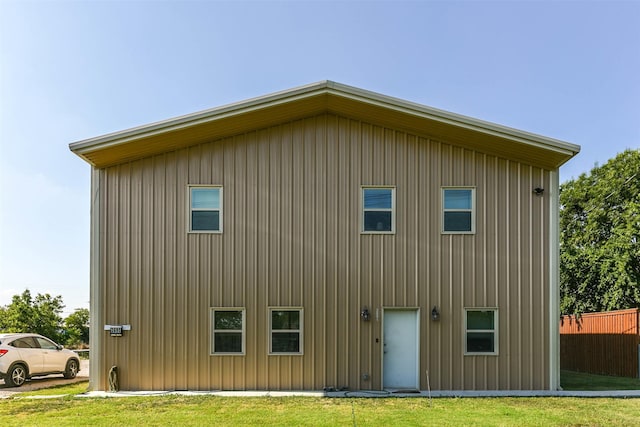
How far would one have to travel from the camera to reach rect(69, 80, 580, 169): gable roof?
10.3 metres

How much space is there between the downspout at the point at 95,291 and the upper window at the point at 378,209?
232 inches

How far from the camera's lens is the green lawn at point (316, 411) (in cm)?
771

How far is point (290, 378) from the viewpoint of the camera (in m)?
10.7

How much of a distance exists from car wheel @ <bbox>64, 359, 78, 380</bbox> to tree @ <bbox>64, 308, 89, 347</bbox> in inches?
386

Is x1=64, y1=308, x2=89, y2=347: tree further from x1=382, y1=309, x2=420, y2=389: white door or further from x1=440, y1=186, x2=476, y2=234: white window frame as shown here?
x1=440, y1=186, x2=476, y2=234: white window frame

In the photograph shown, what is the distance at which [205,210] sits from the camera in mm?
11109

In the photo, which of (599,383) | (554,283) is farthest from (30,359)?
(599,383)

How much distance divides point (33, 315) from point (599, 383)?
20.3 meters

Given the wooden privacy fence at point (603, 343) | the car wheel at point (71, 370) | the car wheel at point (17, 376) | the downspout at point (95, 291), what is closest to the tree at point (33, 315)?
the car wheel at point (71, 370)

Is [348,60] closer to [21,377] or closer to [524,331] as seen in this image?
[524,331]

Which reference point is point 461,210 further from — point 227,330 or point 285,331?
point 227,330

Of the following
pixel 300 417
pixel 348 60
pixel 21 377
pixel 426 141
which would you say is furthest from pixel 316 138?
Result: pixel 21 377

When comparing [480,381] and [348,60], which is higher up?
[348,60]

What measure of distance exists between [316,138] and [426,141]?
8.17 ft
